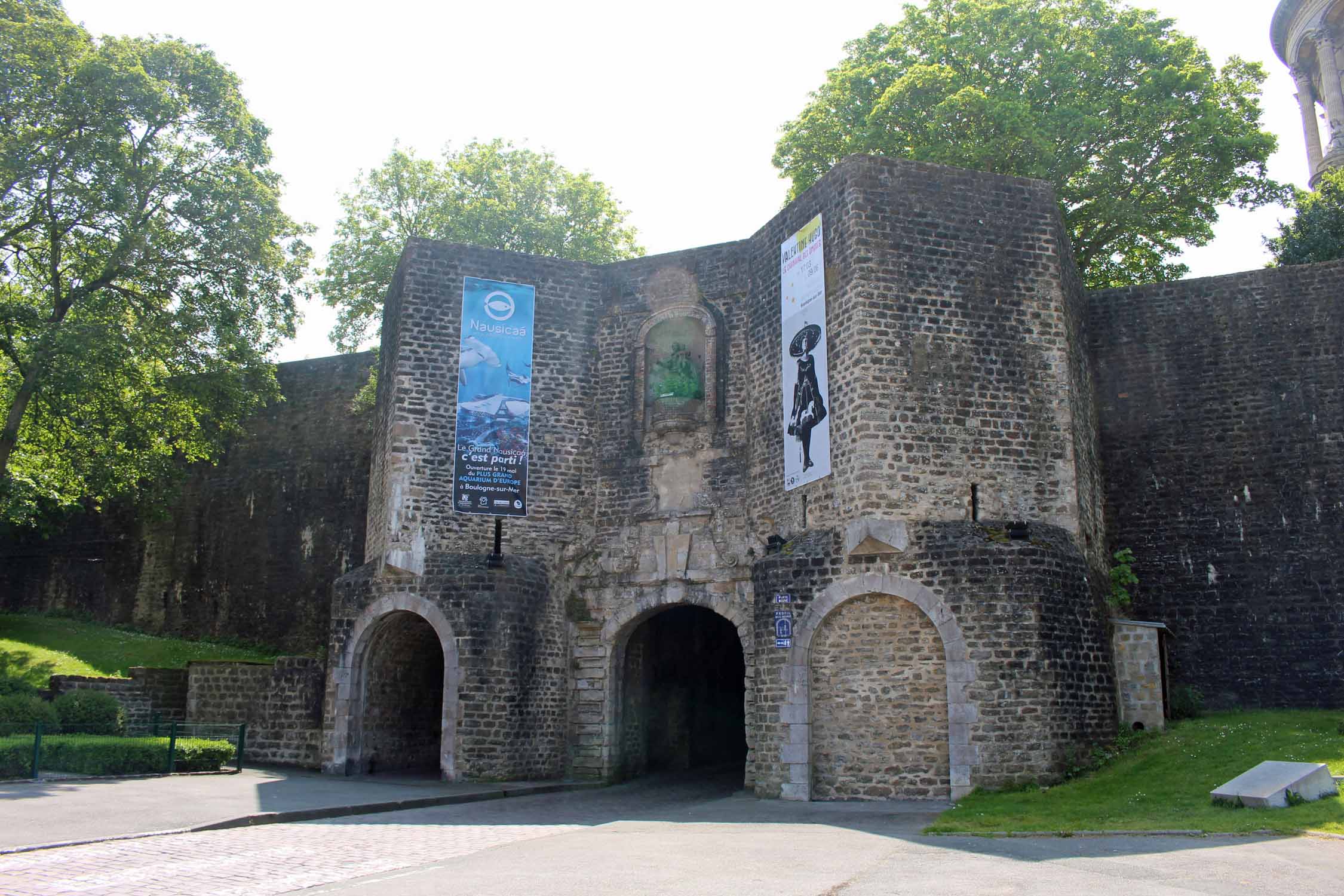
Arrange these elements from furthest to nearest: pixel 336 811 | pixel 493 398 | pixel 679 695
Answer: pixel 679 695, pixel 493 398, pixel 336 811

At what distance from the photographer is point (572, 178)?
32.8 meters

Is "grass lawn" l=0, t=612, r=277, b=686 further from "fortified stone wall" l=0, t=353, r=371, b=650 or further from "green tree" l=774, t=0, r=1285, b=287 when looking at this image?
"green tree" l=774, t=0, r=1285, b=287

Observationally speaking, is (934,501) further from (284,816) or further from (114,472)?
(114,472)

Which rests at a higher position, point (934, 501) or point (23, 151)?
point (23, 151)

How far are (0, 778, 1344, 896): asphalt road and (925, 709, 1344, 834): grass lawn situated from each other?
68 cm

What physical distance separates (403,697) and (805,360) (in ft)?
30.7

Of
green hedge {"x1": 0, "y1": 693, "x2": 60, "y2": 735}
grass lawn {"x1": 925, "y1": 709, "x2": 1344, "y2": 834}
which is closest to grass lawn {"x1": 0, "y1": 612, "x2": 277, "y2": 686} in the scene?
green hedge {"x1": 0, "y1": 693, "x2": 60, "y2": 735}

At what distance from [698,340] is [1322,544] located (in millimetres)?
11090

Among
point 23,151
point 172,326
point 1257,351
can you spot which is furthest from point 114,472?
point 1257,351

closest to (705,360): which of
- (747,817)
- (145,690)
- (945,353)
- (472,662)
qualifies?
(945,353)

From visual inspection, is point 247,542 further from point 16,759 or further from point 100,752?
point 16,759

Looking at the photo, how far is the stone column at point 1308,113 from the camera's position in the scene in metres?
42.4

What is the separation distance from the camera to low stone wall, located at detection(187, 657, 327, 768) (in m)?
20.0

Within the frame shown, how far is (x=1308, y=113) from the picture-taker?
42656mm
